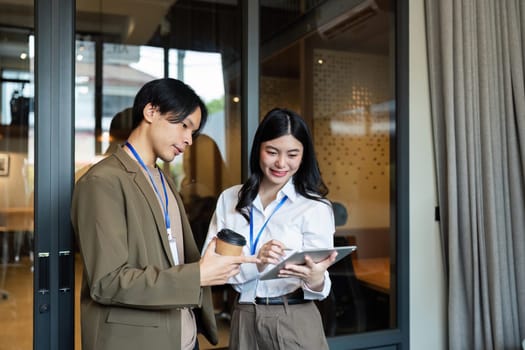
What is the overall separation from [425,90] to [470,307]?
122 centimetres

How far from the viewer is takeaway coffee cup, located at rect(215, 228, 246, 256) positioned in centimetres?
133

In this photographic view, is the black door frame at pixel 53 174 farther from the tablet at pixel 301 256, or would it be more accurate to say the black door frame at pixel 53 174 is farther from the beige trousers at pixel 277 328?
the tablet at pixel 301 256

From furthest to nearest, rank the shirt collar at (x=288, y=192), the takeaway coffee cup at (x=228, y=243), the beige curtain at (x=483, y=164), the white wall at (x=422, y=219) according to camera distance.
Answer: the white wall at (x=422, y=219) → the beige curtain at (x=483, y=164) → the shirt collar at (x=288, y=192) → the takeaway coffee cup at (x=228, y=243)

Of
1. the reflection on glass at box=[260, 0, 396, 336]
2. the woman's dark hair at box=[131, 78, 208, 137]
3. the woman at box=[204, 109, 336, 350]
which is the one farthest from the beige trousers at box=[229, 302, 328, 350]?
the reflection on glass at box=[260, 0, 396, 336]

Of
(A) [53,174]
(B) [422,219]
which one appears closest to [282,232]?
(A) [53,174]

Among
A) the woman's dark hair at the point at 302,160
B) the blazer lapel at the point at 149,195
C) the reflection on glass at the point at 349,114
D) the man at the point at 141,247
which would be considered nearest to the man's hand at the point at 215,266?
the man at the point at 141,247

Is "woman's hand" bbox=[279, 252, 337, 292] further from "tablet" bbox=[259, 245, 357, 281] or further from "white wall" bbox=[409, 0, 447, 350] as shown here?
"white wall" bbox=[409, 0, 447, 350]

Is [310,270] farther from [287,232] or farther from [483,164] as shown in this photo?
[483,164]

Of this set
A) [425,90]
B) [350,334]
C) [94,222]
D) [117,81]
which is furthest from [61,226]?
[117,81]

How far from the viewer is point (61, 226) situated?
6.54 ft

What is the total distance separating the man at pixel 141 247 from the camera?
1229 millimetres

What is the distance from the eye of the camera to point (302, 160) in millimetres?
1688

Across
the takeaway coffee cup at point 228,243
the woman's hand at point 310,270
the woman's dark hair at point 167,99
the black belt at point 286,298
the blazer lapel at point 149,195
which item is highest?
the woman's dark hair at point 167,99

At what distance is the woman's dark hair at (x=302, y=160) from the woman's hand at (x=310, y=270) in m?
0.27
